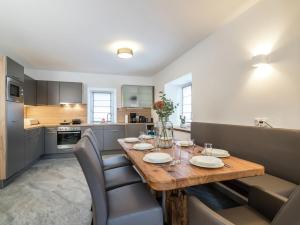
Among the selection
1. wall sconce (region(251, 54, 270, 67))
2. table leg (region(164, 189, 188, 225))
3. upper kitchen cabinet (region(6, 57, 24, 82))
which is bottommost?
table leg (region(164, 189, 188, 225))

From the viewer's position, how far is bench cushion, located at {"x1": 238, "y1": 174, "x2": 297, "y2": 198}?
1421 mm

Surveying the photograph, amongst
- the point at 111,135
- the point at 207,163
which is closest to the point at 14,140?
the point at 111,135

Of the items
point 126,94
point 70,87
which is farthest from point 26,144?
point 126,94

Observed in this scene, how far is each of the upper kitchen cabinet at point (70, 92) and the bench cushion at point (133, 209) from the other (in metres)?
3.85

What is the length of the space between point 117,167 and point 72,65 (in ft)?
10.6

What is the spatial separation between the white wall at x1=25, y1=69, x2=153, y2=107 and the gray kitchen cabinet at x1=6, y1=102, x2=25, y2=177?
187cm

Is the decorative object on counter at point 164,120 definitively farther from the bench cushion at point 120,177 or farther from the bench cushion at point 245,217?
the bench cushion at point 245,217

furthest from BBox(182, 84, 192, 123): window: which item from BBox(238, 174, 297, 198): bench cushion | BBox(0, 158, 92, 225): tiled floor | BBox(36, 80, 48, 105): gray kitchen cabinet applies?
BBox(36, 80, 48, 105): gray kitchen cabinet

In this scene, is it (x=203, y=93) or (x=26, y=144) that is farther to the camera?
(x=26, y=144)

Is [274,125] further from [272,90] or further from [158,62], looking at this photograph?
[158,62]

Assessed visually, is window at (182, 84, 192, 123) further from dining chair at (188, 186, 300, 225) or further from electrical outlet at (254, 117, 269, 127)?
dining chair at (188, 186, 300, 225)

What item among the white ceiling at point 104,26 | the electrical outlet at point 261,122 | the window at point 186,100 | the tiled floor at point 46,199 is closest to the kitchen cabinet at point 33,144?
the tiled floor at point 46,199

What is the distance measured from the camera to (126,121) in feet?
17.5

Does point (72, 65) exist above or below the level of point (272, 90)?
above
